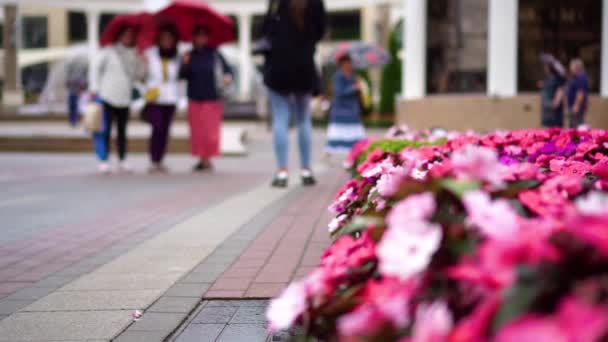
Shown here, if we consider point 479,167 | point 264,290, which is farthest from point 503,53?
point 479,167

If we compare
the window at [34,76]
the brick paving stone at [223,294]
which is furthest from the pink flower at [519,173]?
the window at [34,76]

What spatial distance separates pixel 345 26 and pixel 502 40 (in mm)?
45957

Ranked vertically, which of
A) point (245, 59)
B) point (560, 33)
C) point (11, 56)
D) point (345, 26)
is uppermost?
point (345, 26)

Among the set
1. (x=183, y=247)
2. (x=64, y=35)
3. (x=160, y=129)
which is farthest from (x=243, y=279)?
(x=64, y=35)

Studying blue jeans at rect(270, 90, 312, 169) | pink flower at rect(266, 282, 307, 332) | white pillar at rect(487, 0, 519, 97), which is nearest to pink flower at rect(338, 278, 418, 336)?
pink flower at rect(266, 282, 307, 332)

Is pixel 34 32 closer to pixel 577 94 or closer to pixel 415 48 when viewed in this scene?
pixel 415 48

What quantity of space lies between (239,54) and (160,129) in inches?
1657

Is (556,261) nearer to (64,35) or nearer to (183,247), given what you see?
(183,247)

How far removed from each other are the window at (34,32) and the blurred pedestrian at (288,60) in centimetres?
5498

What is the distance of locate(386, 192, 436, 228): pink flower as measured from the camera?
5.27ft

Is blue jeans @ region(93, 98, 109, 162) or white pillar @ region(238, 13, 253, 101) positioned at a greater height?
white pillar @ region(238, 13, 253, 101)

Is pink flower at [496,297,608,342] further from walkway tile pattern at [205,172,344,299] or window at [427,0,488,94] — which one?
window at [427,0,488,94]

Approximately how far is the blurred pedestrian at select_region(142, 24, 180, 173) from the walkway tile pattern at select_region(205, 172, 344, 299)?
5119 mm

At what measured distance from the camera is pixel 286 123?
336 inches
